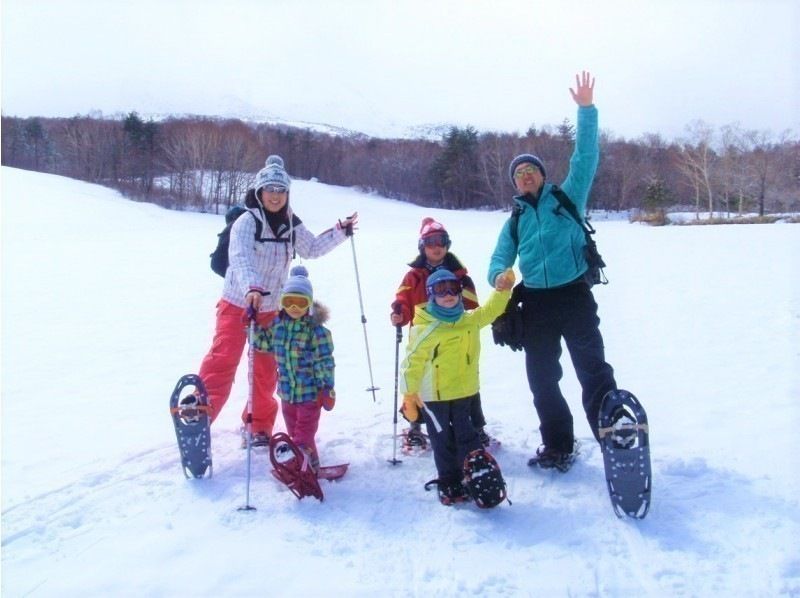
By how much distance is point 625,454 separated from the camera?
3326 mm

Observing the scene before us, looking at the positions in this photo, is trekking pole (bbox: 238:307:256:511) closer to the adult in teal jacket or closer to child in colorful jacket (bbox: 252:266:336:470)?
child in colorful jacket (bbox: 252:266:336:470)

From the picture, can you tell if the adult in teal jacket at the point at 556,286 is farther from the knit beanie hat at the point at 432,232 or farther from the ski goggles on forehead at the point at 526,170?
the knit beanie hat at the point at 432,232

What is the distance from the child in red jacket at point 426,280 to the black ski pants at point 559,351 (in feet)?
1.52

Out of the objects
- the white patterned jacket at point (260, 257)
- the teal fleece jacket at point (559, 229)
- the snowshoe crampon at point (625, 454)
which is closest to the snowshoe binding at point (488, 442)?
the snowshoe crampon at point (625, 454)

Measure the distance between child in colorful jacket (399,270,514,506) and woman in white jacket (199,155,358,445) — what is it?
46.7 inches

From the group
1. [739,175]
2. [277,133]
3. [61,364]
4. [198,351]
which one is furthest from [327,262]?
[277,133]

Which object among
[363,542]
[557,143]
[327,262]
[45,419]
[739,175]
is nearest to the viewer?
→ [363,542]

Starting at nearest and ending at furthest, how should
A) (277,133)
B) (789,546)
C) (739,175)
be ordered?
(789,546)
(739,175)
(277,133)

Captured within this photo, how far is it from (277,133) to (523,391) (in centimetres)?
6517

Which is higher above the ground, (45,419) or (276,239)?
(276,239)

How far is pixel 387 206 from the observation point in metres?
50.6

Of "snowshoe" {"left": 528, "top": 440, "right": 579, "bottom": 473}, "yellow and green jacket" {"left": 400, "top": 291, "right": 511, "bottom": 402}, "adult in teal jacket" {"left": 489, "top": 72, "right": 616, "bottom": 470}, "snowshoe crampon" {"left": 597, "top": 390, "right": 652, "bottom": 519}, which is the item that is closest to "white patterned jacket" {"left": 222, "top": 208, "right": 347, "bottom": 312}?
"yellow and green jacket" {"left": 400, "top": 291, "right": 511, "bottom": 402}

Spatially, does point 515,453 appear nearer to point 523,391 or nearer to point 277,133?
point 523,391

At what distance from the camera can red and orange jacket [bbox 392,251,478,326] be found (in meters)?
4.32
